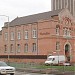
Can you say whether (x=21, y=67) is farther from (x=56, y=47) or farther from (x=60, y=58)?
(x=56, y=47)

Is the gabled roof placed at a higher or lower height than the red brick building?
higher

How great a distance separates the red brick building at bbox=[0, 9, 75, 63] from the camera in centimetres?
8081

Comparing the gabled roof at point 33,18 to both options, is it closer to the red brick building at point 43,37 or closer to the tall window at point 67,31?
the red brick building at point 43,37

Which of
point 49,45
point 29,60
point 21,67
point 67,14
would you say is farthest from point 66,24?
point 21,67

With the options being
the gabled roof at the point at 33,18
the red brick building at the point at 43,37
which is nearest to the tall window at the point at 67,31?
the red brick building at the point at 43,37

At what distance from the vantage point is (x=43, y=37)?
270 feet

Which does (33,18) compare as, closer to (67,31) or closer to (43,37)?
(43,37)

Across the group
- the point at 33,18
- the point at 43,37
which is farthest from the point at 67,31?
the point at 33,18

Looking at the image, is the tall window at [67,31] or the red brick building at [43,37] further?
the tall window at [67,31]

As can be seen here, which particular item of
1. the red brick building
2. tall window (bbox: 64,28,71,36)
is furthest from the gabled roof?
tall window (bbox: 64,28,71,36)

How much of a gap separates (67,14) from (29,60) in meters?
15.8

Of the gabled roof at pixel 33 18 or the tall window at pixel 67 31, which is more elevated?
the gabled roof at pixel 33 18

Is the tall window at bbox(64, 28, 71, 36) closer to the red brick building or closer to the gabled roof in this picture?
the red brick building

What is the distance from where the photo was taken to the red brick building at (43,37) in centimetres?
8081
